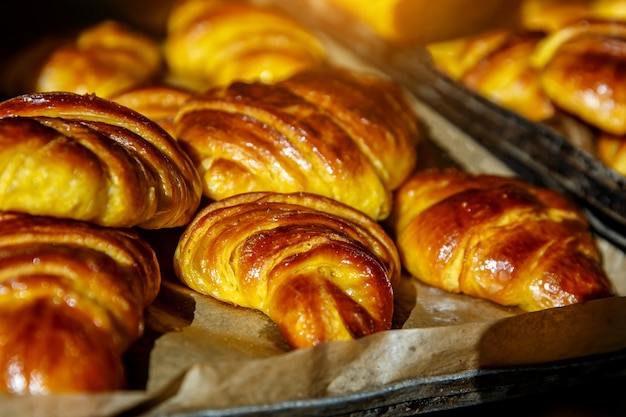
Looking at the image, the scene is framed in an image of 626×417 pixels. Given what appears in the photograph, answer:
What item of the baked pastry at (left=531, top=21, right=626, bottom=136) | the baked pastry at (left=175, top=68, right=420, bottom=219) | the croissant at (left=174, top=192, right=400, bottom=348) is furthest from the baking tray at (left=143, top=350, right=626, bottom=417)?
the baked pastry at (left=531, top=21, right=626, bottom=136)

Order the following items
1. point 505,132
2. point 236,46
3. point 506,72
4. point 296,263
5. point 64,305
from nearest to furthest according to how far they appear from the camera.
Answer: point 64,305, point 296,263, point 505,132, point 506,72, point 236,46

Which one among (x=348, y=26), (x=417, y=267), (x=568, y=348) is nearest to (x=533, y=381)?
(x=568, y=348)

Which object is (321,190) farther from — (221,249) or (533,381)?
(533,381)

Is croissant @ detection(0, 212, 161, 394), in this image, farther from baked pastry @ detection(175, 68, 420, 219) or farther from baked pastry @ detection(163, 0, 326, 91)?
baked pastry @ detection(163, 0, 326, 91)

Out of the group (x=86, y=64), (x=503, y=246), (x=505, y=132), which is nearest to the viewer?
(x=503, y=246)

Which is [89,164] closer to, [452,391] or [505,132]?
[452,391]

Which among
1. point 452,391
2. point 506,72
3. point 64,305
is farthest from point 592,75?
point 64,305

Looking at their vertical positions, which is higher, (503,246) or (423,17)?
(423,17)
